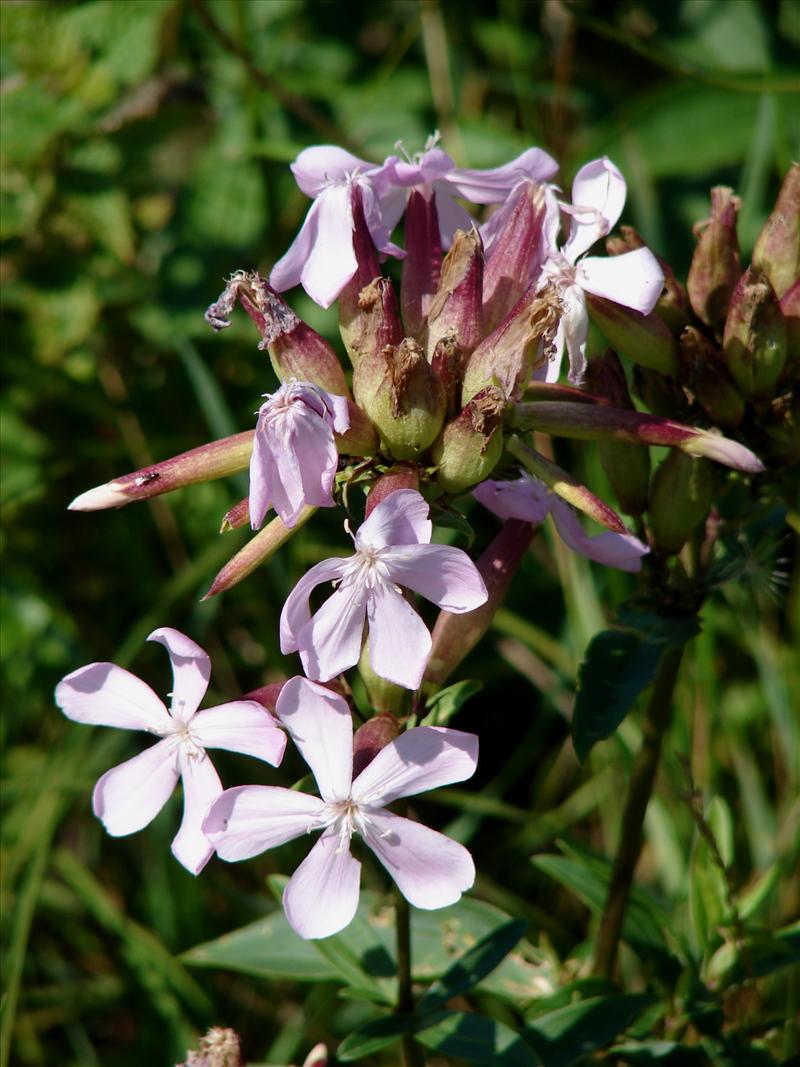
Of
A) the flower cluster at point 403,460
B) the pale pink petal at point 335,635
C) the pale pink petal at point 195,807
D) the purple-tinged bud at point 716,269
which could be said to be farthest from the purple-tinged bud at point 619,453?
Answer: the pale pink petal at point 195,807

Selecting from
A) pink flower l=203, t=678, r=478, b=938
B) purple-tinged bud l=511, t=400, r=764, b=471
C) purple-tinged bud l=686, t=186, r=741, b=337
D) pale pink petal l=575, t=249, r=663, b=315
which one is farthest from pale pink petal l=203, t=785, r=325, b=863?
purple-tinged bud l=686, t=186, r=741, b=337

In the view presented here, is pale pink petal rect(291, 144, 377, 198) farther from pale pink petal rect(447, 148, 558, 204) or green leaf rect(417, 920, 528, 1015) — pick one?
green leaf rect(417, 920, 528, 1015)

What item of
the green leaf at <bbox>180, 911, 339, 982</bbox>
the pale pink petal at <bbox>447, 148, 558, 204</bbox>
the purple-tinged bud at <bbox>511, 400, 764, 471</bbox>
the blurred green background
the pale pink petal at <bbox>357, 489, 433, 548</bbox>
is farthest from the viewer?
the blurred green background

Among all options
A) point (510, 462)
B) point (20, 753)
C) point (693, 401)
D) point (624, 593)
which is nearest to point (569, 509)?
point (510, 462)

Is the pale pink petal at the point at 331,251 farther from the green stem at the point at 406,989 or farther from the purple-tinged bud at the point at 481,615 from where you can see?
the green stem at the point at 406,989

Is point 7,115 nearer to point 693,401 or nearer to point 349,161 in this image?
point 349,161

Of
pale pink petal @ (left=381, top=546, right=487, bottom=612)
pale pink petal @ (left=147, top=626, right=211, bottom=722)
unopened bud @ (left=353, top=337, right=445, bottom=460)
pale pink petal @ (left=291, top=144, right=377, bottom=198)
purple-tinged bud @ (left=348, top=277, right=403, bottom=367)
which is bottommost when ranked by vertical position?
pale pink petal @ (left=147, top=626, right=211, bottom=722)
